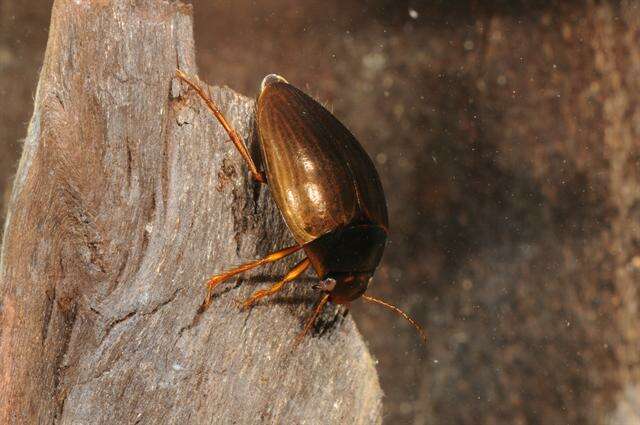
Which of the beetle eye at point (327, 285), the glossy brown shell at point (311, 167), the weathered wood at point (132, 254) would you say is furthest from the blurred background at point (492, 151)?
the beetle eye at point (327, 285)

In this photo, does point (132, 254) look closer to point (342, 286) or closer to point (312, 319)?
point (312, 319)

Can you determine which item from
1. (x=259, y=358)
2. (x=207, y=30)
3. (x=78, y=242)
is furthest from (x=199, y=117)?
(x=207, y=30)

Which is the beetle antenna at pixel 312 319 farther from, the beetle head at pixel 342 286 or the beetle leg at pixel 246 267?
the beetle leg at pixel 246 267

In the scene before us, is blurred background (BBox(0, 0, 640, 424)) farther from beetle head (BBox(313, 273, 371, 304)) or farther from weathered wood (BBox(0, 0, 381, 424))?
beetle head (BBox(313, 273, 371, 304))

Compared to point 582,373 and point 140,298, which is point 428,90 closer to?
point 582,373

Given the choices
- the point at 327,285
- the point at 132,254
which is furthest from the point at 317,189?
the point at 132,254

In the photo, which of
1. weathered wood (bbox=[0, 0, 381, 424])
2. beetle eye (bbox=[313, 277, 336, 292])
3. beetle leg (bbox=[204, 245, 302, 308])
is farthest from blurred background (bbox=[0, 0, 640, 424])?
beetle eye (bbox=[313, 277, 336, 292])
